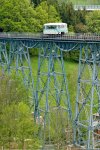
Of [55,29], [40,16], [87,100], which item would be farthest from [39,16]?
[87,100]

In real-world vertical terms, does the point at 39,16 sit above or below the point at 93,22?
above

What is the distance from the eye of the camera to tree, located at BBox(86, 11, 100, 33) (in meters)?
84.9

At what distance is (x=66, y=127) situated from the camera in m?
43.2

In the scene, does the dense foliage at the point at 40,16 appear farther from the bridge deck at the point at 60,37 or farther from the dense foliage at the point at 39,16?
the bridge deck at the point at 60,37

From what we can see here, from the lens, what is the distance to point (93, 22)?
283 ft

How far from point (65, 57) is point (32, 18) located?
8390mm

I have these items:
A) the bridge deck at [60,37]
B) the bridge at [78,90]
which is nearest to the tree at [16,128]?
the bridge at [78,90]

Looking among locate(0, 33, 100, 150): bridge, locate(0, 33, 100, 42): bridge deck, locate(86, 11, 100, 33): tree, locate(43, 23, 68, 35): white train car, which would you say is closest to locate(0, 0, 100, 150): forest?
locate(86, 11, 100, 33): tree

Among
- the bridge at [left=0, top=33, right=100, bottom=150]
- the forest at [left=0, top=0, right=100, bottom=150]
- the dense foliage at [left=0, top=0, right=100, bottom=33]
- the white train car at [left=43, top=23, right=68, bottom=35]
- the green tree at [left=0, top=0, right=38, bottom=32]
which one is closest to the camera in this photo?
the forest at [left=0, top=0, right=100, bottom=150]

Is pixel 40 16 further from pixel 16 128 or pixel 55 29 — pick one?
pixel 16 128

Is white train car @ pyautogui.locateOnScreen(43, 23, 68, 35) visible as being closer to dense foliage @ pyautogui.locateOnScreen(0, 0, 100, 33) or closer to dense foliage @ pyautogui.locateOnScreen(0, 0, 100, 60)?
dense foliage @ pyautogui.locateOnScreen(0, 0, 100, 60)

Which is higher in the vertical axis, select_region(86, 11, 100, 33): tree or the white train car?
the white train car

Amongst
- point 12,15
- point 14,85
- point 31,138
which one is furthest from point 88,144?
point 12,15

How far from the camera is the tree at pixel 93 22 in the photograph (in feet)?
279
